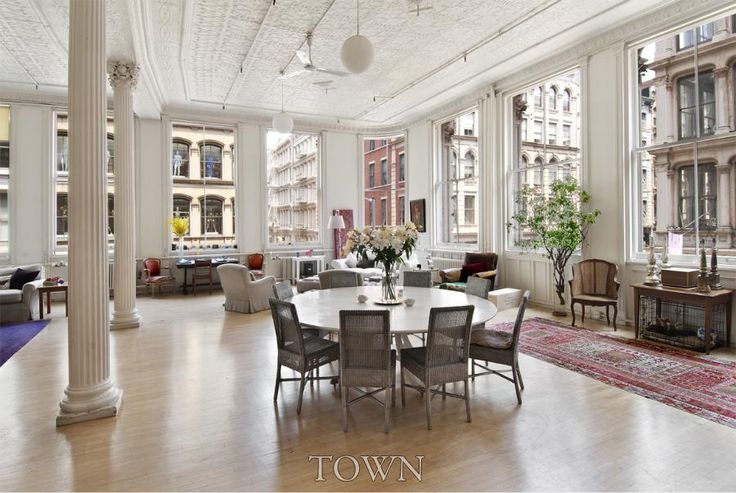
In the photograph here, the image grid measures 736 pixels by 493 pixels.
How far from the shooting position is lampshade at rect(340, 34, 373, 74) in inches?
165

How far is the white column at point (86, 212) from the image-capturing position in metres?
3.08

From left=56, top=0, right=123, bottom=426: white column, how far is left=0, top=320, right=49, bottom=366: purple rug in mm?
2256

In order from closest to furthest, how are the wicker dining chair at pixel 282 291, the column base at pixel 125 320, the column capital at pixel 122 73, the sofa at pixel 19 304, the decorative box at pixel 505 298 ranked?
1. the wicker dining chair at pixel 282 291
2. the column capital at pixel 122 73
3. the column base at pixel 125 320
4. the sofa at pixel 19 304
5. the decorative box at pixel 505 298

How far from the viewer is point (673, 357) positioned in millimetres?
4434

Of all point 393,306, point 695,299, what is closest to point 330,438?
point 393,306

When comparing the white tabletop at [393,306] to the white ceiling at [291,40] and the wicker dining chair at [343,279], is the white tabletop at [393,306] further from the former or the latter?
the white ceiling at [291,40]

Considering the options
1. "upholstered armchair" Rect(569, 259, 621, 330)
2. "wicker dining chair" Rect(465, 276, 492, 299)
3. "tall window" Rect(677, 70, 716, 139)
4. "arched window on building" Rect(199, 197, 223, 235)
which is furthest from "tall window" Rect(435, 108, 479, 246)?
"arched window on building" Rect(199, 197, 223, 235)

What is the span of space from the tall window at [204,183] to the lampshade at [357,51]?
21.9ft

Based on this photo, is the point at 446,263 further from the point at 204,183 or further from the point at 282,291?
the point at 204,183

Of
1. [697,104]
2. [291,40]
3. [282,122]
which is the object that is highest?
[291,40]

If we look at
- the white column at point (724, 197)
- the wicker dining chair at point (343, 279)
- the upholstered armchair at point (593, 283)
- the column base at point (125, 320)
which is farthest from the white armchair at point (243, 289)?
the white column at point (724, 197)

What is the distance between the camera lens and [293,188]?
1088 cm

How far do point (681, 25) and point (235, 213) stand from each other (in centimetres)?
890

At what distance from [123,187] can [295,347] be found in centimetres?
410
